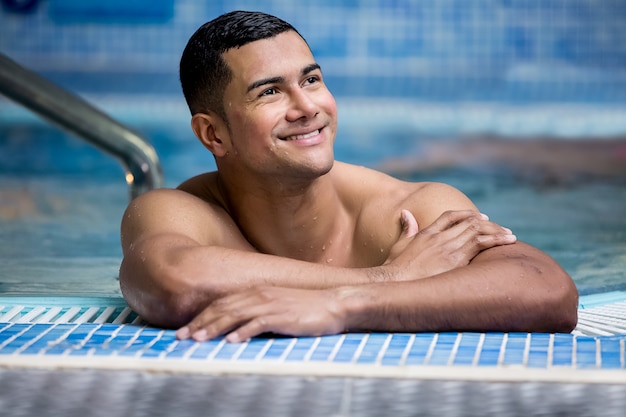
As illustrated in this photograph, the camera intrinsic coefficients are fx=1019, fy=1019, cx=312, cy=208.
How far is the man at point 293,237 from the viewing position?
7.16 ft

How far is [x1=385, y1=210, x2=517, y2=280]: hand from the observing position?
246cm

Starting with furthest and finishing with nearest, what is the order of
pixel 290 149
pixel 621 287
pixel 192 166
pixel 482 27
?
pixel 482 27
pixel 192 166
pixel 621 287
pixel 290 149

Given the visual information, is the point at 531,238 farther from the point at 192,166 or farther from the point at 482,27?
the point at 482,27

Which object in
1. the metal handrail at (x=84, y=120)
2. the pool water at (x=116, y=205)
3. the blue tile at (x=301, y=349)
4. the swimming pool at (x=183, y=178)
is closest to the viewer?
the blue tile at (x=301, y=349)

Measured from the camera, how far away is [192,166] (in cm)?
1002

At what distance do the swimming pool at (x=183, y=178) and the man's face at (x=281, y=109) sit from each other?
4.34ft

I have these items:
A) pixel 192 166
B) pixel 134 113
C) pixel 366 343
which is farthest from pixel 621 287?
pixel 134 113

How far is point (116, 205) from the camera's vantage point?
7.62 metres

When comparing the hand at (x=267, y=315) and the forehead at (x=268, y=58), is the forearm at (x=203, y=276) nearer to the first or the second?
the hand at (x=267, y=315)

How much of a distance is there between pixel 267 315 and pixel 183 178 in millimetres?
7424

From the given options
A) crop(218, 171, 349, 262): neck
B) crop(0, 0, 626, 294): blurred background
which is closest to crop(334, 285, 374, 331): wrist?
crop(218, 171, 349, 262): neck

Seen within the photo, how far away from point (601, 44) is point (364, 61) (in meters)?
3.30

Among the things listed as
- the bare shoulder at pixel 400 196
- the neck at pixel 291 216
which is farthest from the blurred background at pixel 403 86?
the neck at pixel 291 216

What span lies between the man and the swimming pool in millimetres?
1144
